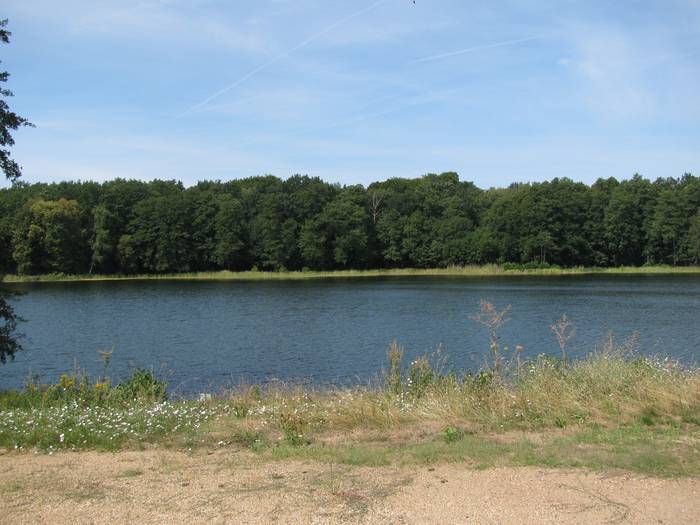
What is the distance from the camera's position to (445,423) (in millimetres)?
8141

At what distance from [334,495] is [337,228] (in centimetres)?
8527

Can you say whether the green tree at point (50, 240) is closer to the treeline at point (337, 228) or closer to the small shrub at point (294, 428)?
the treeline at point (337, 228)

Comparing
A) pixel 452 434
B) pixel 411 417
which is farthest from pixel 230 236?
pixel 452 434

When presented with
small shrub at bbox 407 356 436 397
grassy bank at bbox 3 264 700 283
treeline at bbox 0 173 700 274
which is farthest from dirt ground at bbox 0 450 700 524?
treeline at bbox 0 173 700 274

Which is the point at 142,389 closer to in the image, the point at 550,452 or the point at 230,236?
the point at 550,452

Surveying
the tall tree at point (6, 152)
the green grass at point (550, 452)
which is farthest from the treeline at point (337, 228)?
the green grass at point (550, 452)

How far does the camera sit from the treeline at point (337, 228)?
8394 cm

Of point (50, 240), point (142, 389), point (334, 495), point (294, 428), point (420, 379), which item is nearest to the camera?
point (334, 495)

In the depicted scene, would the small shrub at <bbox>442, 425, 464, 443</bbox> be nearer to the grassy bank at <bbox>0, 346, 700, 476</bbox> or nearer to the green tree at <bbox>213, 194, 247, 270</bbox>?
the grassy bank at <bbox>0, 346, 700, 476</bbox>

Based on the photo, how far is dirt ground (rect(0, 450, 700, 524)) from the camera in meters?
4.93

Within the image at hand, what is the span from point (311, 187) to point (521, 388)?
86.5 metres

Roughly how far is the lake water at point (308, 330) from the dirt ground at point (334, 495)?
344 inches

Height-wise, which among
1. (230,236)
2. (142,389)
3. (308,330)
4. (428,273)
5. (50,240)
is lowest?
(308,330)

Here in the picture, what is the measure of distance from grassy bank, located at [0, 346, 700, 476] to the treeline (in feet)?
254
